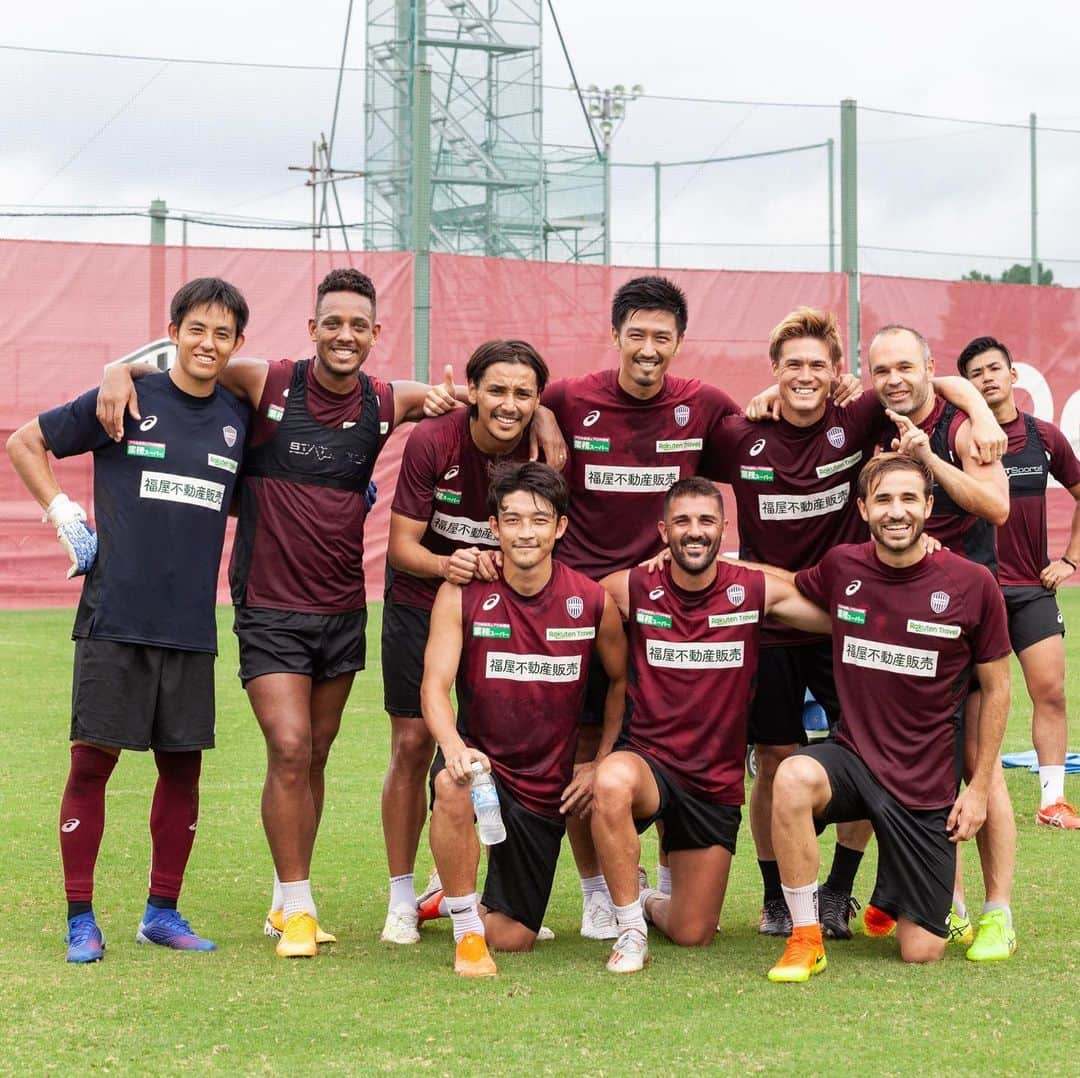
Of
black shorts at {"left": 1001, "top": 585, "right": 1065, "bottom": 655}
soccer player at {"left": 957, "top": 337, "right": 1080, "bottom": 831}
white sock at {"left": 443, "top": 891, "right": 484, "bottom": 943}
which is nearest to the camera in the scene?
white sock at {"left": 443, "top": 891, "right": 484, "bottom": 943}

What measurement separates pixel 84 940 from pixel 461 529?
172cm

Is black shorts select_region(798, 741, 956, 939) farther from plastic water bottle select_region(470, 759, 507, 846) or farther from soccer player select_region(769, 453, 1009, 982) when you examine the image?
plastic water bottle select_region(470, 759, 507, 846)

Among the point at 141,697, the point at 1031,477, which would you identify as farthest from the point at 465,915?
the point at 1031,477

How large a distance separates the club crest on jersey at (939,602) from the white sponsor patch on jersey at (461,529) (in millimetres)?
1432

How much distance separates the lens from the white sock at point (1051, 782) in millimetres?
6430

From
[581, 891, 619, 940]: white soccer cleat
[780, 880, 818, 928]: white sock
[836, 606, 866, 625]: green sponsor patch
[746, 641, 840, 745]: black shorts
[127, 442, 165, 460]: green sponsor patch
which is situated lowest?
[581, 891, 619, 940]: white soccer cleat

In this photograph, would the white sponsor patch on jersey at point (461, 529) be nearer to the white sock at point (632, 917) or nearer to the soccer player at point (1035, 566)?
the white sock at point (632, 917)

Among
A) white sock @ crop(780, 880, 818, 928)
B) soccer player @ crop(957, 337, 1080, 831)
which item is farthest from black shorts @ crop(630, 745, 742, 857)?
soccer player @ crop(957, 337, 1080, 831)

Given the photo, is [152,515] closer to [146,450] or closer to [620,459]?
[146,450]

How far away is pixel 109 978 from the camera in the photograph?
4.20 meters

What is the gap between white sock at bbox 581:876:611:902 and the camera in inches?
197

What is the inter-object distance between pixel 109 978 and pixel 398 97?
11.9 metres

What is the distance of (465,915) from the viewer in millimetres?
4461

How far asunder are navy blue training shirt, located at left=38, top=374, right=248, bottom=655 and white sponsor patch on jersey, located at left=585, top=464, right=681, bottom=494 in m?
1.27
